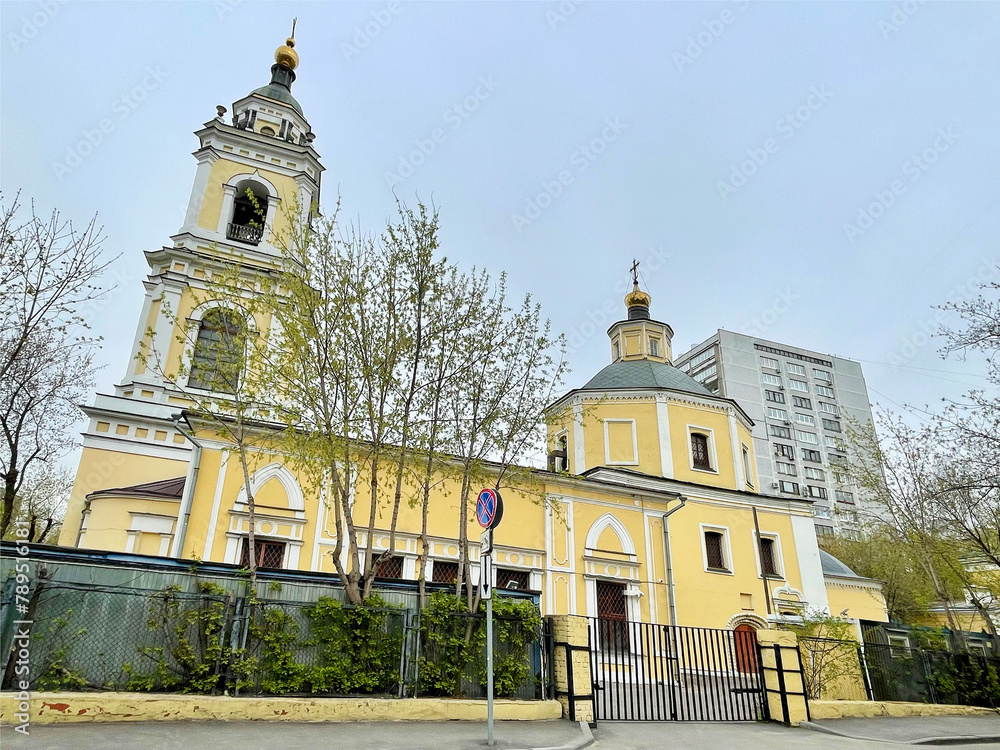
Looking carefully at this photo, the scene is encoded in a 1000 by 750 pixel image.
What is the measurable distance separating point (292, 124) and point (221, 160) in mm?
3592

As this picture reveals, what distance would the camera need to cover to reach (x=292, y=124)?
24.0 metres

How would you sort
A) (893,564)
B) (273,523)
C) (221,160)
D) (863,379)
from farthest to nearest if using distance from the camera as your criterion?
(863,379) → (893,564) → (221,160) → (273,523)

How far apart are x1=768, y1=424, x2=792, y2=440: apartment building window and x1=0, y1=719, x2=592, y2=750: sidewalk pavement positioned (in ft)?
204

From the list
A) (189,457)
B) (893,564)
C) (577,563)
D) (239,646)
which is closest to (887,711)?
(577,563)

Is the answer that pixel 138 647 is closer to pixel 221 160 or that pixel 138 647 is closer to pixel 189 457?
pixel 189 457

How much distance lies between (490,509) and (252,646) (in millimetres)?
4022

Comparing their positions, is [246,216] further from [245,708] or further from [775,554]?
[775,554]

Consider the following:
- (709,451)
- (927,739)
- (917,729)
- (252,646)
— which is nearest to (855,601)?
(709,451)

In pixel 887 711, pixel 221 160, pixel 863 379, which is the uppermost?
pixel 863 379

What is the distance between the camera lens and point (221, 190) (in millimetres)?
21203

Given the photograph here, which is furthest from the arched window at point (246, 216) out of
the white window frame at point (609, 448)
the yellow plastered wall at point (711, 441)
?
the yellow plastered wall at point (711, 441)

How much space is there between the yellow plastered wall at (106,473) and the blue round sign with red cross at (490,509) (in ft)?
41.7

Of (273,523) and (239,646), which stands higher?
(273,523)

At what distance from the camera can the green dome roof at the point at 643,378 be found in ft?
82.2
